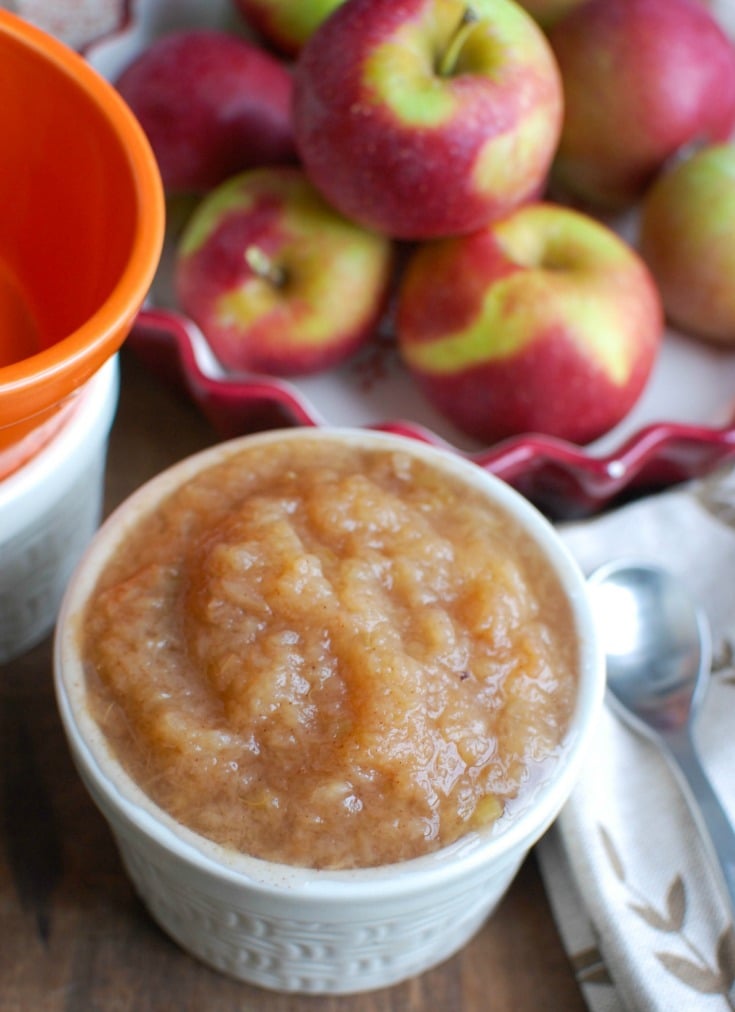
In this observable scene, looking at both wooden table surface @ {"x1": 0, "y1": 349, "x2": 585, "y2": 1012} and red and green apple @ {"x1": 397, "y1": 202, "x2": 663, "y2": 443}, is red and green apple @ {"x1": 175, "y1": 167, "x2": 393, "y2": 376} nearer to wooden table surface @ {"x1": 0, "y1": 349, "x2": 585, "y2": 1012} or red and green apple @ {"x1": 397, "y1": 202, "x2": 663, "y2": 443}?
red and green apple @ {"x1": 397, "y1": 202, "x2": 663, "y2": 443}

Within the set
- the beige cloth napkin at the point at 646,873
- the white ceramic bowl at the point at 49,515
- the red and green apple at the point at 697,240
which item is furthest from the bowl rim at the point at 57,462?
the red and green apple at the point at 697,240

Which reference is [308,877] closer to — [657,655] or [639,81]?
[657,655]

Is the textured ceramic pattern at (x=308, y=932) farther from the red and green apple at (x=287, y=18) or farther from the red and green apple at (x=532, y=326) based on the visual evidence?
the red and green apple at (x=287, y=18)

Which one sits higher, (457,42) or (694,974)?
(457,42)

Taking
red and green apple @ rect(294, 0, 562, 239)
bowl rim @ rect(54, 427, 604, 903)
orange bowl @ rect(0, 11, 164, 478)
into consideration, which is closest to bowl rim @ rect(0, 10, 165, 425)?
orange bowl @ rect(0, 11, 164, 478)

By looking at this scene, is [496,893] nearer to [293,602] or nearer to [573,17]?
[293,602]

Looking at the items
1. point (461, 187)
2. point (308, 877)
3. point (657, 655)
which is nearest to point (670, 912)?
point (657, 655)
